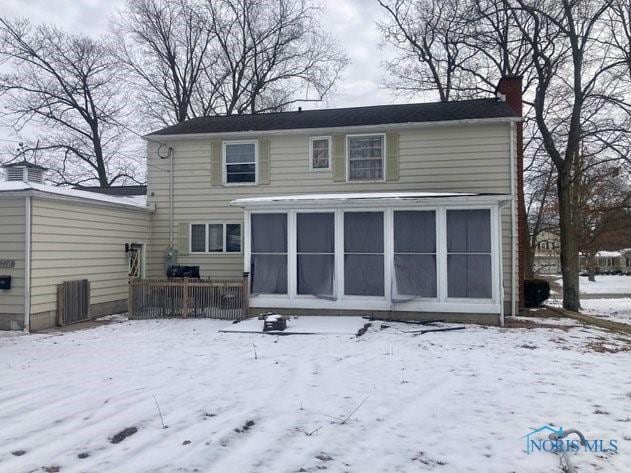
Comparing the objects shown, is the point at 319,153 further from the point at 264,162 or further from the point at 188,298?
the point at 188,298

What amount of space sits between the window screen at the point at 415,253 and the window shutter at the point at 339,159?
287cm

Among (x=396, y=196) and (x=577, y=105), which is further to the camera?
(x=577, y=105)

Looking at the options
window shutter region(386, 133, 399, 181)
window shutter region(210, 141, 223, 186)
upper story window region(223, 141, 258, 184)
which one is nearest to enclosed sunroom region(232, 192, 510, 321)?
window shutter region(386, 133, 399, 181)

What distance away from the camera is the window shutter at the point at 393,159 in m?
12.7

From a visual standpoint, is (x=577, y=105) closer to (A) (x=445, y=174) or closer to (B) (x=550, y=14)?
(B) (x=550, y=14)

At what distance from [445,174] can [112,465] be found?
10.7 meters

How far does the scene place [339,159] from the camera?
13031 mm

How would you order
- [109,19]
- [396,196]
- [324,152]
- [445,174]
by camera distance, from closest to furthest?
[396,196] → [445,174] → [324,152] → [109,19]

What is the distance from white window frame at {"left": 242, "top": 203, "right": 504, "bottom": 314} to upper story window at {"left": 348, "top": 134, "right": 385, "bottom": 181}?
2.44m

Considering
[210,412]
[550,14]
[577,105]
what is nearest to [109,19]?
[550,14]

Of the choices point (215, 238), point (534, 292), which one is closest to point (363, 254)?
point (215, 238)

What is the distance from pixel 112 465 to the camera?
3.55m

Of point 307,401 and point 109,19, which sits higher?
point 109,19

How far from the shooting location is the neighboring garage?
31.7ft
